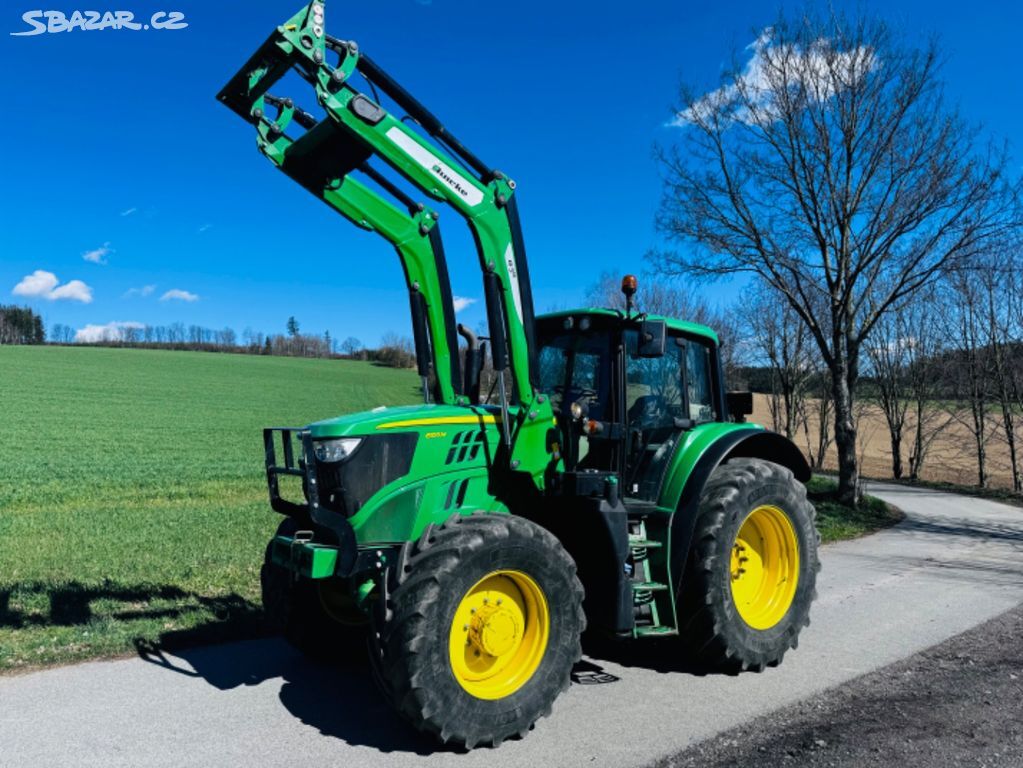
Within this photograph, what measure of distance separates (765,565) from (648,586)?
4.57ft

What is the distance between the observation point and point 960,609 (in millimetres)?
6734

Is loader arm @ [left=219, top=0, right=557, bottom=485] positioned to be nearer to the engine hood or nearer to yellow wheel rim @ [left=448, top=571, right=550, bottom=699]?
the engine hood

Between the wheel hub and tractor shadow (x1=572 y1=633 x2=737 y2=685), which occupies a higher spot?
the wheel hub

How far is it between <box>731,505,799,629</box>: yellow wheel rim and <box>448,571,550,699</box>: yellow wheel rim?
1871 mm

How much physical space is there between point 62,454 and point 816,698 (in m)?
20.1

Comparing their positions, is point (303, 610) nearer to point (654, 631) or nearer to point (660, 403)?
point (654, 631)

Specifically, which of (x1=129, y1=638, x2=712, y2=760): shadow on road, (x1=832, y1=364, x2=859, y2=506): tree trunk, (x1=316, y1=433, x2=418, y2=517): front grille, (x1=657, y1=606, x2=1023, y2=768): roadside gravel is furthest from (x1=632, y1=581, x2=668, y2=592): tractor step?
(x1=832, y1=364, x2=859, y2=506): tree trunk

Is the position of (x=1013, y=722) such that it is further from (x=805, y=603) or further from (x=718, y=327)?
(x=718, y=327)

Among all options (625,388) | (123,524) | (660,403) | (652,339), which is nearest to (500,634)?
(625,388)

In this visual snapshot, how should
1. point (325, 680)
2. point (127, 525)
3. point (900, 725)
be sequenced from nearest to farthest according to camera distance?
1. point (900, 725)
2. point (325, 680)
3. point (127, 525)

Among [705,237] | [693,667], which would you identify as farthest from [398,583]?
[705,237]

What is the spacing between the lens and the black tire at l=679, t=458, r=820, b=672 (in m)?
4.83

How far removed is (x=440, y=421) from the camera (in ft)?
14.6

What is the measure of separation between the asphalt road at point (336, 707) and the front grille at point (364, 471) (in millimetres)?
1170
